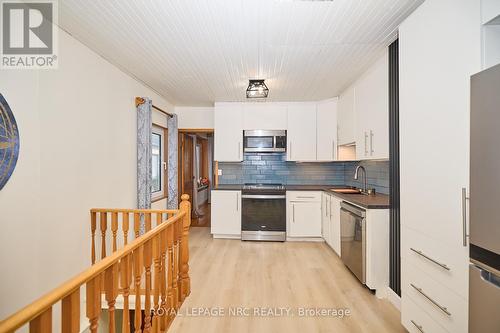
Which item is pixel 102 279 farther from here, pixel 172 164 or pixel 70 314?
pixel 172 164

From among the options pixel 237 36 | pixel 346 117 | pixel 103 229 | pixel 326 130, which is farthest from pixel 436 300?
pixel 326 130

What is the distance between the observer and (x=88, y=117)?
2.32 meters

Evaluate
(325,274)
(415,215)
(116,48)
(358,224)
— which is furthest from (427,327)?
(116,48)

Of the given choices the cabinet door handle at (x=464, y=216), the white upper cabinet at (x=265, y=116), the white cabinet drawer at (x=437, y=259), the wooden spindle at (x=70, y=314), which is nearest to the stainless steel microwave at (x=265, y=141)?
the white upper cabinet at (x=265, y=116)

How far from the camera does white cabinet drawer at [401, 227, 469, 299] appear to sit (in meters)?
1.30

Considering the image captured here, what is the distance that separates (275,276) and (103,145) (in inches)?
95.1

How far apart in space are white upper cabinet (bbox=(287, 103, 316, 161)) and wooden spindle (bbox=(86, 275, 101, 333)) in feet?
11.6

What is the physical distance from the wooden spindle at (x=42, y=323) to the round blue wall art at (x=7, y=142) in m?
1.17

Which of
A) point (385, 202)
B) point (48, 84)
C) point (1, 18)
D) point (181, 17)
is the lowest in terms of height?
point (385, 202)

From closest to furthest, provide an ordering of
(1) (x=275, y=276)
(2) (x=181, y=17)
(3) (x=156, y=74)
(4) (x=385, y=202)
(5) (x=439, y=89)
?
(5) (x=439, y=89) < (2) (x=181, y=17) < (4) (x=385, y=202) < (1) (x=275, y=276) < (3) (x=156, y=74)

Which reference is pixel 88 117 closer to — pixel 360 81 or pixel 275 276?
pixel 275 276

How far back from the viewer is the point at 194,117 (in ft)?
15.5

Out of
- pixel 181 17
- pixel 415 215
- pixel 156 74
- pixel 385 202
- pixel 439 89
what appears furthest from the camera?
pixel 156 74

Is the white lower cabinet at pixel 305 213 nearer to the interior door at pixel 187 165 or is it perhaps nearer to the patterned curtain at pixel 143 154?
the patterned curtain at pixel 143 154
